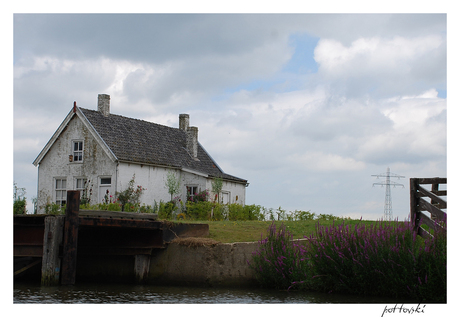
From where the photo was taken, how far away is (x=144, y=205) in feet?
86.7

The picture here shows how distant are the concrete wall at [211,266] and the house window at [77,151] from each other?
1505 centimetres

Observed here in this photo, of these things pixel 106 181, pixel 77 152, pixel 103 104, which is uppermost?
pixel 103 104

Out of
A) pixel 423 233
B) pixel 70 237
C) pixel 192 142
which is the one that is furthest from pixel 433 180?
pixel 192 142

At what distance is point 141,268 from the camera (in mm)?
14305

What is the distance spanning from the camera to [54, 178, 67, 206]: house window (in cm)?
2778

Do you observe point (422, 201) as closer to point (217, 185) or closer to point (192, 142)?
point (217, 185)

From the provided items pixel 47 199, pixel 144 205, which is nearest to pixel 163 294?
pixel 144 205

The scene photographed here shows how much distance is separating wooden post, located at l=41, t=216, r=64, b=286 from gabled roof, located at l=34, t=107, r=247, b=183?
1301 cm

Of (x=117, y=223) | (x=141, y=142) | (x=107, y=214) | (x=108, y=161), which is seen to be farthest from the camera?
(x=141, y=142)

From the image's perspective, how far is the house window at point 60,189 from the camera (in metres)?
27.8

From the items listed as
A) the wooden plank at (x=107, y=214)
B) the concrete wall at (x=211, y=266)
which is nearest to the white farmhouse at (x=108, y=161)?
the wooden plank at (x=107, y=214)

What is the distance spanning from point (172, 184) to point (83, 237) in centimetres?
1396

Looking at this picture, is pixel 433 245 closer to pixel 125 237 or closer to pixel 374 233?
pixel 374 233

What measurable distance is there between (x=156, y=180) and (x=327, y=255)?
58.7 feet
